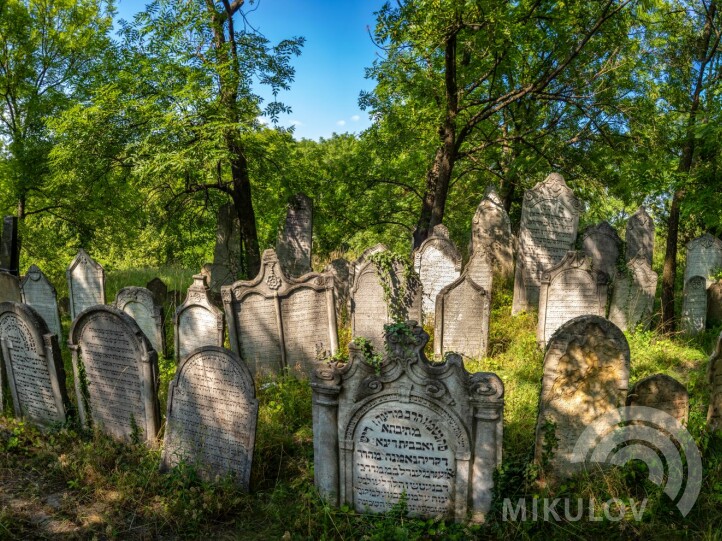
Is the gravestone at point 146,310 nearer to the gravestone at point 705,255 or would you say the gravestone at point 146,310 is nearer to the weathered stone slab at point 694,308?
the weathered stone slab at point 694,308

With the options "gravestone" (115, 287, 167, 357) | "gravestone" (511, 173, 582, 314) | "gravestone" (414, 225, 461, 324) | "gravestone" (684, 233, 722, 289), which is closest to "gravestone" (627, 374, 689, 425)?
"gravestone" (414, 225, 461, 324)

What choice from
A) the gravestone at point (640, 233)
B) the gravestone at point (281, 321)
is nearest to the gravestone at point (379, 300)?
the gravestone at point (281, 321)

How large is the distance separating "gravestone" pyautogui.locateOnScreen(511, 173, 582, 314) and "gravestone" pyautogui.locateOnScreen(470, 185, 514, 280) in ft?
5.03

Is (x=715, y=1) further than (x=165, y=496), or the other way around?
(x=715, y=1)

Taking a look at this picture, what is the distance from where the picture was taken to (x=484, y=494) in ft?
13.3

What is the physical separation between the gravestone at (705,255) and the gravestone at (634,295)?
1.89 meters

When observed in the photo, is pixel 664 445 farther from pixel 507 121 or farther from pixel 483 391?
pixel 507 121

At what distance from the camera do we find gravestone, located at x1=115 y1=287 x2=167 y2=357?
7.96m

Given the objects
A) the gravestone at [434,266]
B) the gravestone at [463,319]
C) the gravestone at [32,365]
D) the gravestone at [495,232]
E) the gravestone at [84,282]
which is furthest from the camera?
the gravestone at [495,232]

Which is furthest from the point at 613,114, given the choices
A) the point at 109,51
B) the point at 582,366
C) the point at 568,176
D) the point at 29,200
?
the point at 29,200

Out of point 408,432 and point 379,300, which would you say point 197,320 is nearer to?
point 379,300

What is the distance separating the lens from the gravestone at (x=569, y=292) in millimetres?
7371

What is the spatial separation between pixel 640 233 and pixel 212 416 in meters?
9.95

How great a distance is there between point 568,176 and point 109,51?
33.3 ft
